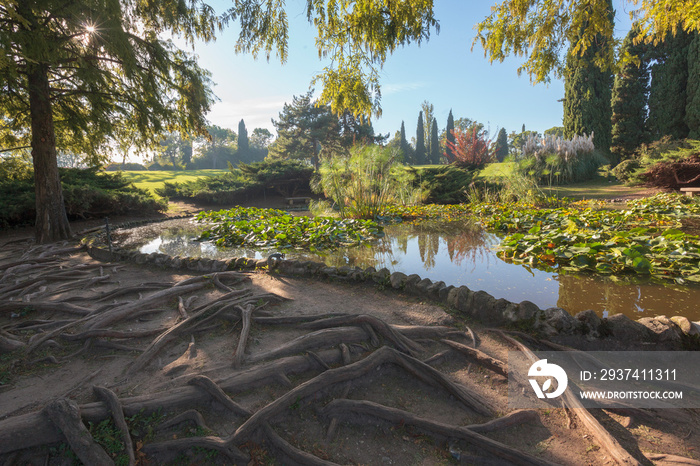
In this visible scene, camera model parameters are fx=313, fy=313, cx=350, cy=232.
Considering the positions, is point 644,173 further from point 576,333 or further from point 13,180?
point 13,180

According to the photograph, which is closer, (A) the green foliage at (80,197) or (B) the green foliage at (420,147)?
(A) the green foliage at (80,197)

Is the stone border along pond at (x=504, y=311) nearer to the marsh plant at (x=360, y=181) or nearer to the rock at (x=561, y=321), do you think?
the rock at (x=561, y=321)

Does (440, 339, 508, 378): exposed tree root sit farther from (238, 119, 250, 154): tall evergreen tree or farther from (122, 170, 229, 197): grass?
(238, 119, 250, 154): tall evergreen tree

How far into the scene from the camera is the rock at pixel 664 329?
6.77 ft

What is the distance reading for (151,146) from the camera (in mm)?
8531

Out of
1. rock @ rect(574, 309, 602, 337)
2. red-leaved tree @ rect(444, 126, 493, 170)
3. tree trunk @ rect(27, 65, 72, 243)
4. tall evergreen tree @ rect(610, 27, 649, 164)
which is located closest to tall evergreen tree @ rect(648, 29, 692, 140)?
tall evergreen tree @ rect(610, 27, 649, 164)

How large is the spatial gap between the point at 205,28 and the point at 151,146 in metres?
3.37

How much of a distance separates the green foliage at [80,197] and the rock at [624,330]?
11164 millimetres

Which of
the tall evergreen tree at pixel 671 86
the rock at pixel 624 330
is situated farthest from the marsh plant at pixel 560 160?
the rock at pixel 624 330

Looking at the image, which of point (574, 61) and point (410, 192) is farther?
point (410, 192)

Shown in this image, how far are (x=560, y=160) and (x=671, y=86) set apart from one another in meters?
9.96

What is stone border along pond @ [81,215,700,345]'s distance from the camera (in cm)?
211

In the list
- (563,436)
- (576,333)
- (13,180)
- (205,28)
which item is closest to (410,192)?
(205,28)

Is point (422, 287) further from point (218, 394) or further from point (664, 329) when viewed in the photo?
point (218, 394)
